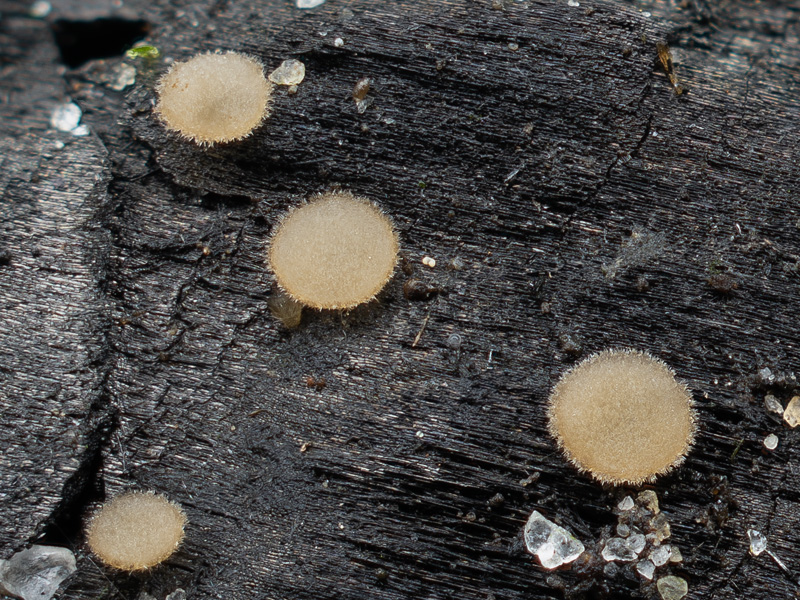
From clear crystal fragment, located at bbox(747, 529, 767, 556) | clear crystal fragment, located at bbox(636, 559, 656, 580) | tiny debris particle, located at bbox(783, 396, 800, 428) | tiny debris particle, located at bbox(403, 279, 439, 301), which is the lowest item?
clear crystal fragment, located at bbox(636, 559, 656, 580)

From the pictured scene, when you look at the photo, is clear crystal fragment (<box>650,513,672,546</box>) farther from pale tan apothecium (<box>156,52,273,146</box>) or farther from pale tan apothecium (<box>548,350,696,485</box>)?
pale tan apothecium (<box>156,52,273,146</box>)

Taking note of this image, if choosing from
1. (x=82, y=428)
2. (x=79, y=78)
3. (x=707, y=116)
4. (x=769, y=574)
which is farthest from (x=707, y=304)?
(x=79, y=78)

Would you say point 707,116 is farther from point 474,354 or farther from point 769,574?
point 769,574

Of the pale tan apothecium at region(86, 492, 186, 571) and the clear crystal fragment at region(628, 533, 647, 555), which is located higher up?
the clear crystal fragment at region(628, 533, 647, 555)

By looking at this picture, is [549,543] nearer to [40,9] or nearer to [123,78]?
[123,78]

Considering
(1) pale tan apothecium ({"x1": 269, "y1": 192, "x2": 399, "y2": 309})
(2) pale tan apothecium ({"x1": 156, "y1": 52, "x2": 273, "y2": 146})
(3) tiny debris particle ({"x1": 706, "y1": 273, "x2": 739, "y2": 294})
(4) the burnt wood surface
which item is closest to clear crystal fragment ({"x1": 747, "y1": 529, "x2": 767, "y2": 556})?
(4) the burnt wood surface
